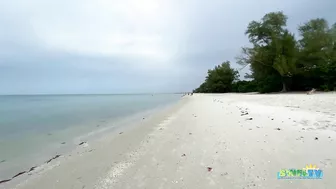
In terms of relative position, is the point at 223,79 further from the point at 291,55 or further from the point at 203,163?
the point at 203,163

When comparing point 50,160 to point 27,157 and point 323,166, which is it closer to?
point 27,157

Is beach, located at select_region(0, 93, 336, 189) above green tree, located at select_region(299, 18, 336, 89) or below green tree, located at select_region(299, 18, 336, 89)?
below

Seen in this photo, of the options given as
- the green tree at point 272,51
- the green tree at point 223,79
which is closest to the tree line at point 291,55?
the green tree at point 272,51

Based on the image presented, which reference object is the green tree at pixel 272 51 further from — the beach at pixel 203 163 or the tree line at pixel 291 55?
the beach at pixel 203 163

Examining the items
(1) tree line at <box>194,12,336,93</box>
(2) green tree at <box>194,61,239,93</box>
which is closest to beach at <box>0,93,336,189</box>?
(1) tree line at <box>194,12,336,93</box>

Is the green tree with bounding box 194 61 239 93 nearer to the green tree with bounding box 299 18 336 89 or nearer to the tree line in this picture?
the tree line

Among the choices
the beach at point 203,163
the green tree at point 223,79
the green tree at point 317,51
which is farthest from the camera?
the green tree at point 223,79

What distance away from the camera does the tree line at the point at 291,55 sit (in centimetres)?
3034

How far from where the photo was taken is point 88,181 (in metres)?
3.87

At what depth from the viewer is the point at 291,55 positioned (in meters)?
31.7

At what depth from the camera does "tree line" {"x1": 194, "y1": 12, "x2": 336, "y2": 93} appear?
1195 inches

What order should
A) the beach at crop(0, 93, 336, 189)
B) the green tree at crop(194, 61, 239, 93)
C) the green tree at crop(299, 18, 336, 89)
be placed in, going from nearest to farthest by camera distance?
1. the beach at crop(0, 93, 336, 189)
2. the green tree at crop(299, 18, 336, 89)
3. the green tree at crop(194, 61, 239, 93)

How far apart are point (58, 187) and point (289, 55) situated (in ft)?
117

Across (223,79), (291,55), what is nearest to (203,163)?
(291,55)
